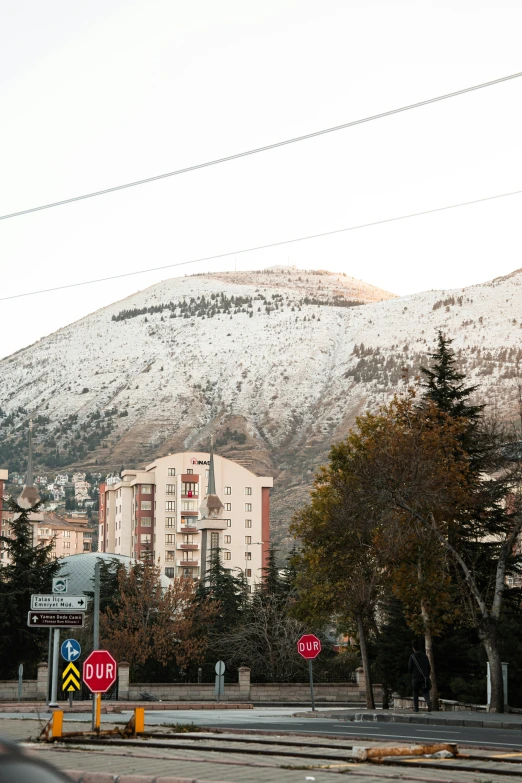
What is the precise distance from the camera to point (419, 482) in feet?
103

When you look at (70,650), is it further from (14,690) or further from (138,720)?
(14,690)

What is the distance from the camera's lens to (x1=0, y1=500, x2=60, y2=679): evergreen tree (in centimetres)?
5834

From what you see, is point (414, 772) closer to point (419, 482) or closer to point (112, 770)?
point (112, 770)

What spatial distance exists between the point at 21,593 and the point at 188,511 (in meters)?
101

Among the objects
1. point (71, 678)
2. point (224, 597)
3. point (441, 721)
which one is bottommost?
point (441, 721)

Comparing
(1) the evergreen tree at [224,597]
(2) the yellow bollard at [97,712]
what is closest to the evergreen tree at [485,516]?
(2) the yellow bollard at [97,712]

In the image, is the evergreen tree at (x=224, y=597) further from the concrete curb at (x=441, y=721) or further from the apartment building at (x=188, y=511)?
the apartment building at (x=188, y=511)

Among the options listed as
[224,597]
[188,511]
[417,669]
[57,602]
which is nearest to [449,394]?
[417,669]

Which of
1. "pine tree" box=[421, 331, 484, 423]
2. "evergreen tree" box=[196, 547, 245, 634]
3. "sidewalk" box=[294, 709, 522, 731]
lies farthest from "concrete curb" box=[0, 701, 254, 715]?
"evergreen tree" box=[196, 547, 245, 634]

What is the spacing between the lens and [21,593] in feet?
196

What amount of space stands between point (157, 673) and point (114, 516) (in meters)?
111

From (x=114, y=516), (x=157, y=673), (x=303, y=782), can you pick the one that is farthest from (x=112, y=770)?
(x=114, y=516)

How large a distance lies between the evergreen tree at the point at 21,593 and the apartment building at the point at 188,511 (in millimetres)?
95585

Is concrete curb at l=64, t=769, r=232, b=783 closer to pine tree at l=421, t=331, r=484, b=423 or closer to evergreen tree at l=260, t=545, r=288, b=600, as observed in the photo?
pine tree at l=421, t=331, r=484, b=423
